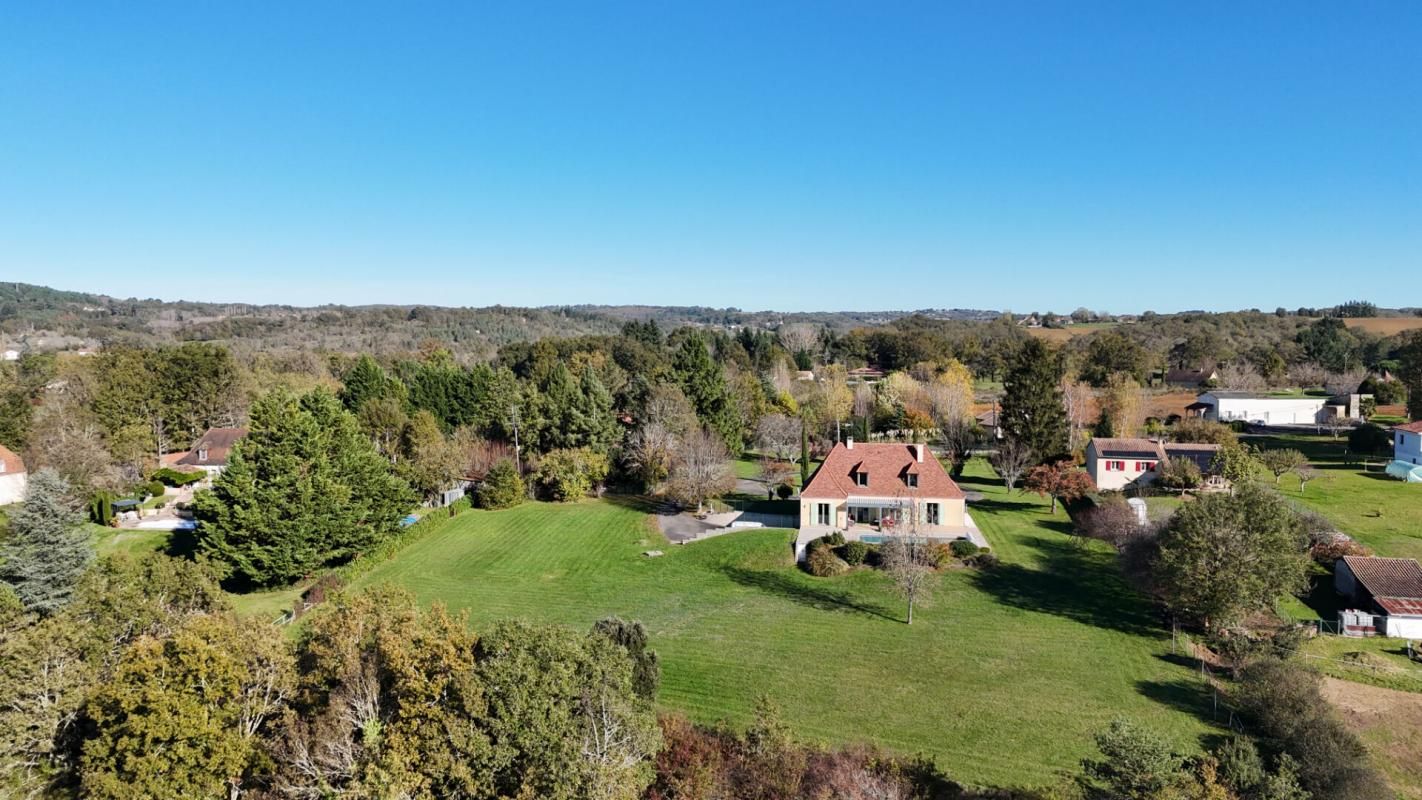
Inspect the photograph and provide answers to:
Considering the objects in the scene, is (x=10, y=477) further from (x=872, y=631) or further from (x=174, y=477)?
(x=872, y=631)

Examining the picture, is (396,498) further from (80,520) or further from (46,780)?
(46,780)

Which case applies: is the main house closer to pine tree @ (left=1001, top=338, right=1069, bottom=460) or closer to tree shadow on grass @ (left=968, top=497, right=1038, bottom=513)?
pine tree @ (left=1001, top=338, right=1069, bottom=460)

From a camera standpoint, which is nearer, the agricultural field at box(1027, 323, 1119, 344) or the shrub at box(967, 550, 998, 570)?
the shrub at box(967, 550, 998, 570)

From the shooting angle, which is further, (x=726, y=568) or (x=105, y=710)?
(x=726, y=568)

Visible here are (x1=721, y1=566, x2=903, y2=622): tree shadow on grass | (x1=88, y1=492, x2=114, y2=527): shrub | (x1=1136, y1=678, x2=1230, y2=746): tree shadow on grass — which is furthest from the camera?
(x1=88, y1=492, x2=114, y2=527): shrub

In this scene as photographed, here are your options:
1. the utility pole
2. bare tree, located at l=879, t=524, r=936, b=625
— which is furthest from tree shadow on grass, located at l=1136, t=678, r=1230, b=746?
the utility pole

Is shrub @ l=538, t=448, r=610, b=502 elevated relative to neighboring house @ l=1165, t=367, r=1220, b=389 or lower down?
lower down

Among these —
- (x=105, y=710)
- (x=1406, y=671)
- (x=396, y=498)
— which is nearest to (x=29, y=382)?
(x=396, y=498)
